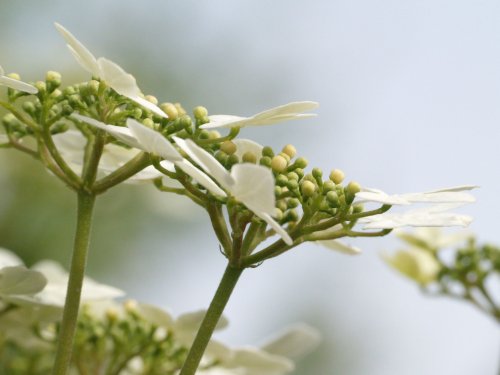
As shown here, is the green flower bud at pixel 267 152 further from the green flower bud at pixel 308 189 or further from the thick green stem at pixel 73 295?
the thick green stem at pixel 73 295

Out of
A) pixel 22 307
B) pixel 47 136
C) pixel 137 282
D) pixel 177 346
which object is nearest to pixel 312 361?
pixel 137 282

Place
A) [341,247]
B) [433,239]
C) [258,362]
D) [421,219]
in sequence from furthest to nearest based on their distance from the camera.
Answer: [433,239] → [258,362] → [341,247] → [421,219]

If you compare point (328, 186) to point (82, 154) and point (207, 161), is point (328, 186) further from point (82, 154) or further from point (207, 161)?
point (82, 154)

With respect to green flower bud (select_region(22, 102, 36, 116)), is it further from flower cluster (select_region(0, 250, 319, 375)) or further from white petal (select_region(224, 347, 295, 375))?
white petal (select_region(224, 347, 295, 375))

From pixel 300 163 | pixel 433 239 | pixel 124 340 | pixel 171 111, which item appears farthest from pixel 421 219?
pixel 433 239

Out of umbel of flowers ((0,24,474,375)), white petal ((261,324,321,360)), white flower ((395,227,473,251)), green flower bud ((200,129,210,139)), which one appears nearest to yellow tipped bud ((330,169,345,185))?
umbel of flowers ((0,24,474,375))

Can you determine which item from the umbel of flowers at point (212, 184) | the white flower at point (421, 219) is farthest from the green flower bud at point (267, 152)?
the white flower at point (421, 219)

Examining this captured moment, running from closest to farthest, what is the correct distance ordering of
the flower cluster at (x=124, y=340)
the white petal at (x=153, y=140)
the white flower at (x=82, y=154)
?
the white petal at (x=153, y=140) < the white flower at (x=82, y=154) < the flower cluster at (x=124, y=340)
